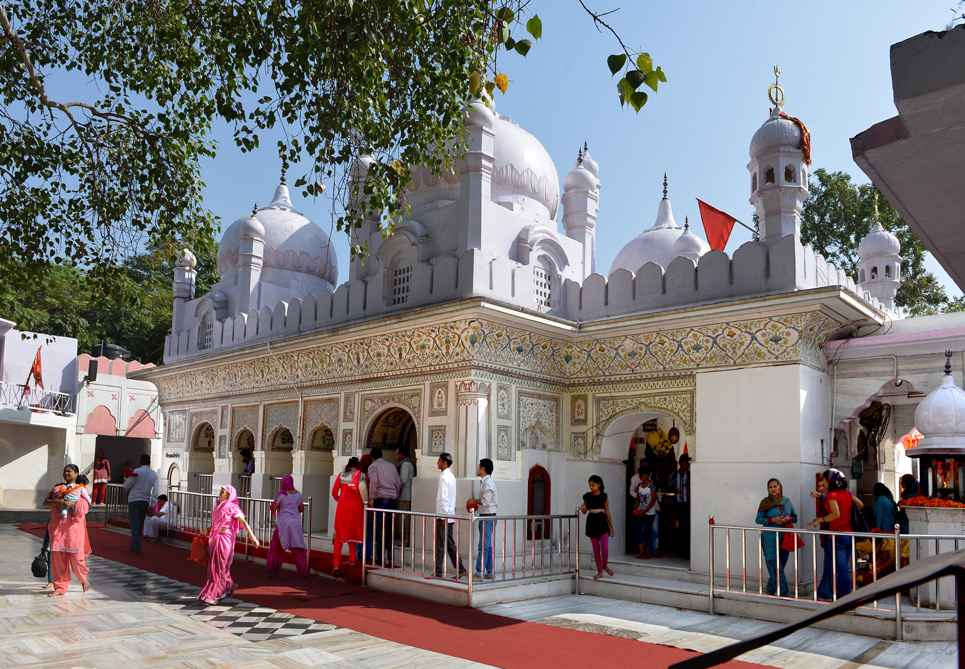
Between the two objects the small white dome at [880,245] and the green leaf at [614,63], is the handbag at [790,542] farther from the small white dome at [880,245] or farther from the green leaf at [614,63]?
the small white dome at [880,245]

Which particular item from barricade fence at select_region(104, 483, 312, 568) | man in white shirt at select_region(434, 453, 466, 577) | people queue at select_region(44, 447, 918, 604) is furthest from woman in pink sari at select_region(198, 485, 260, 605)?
barricade fence at select_region(104, 483, 312, 568)

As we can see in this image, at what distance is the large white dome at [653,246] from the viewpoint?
575 inches

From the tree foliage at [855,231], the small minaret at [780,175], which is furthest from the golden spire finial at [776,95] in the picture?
the tree foliage at [855,231]

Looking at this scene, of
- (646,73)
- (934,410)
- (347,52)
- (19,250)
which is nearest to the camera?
(646,73)

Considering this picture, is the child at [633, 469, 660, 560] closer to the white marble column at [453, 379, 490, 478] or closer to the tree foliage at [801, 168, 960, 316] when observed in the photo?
the white marble column at [453, 379, 490, 478]

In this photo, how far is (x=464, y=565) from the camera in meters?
8.84

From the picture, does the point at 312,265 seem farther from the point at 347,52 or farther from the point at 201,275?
the point at 201,275

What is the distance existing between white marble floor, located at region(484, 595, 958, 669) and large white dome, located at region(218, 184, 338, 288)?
9396 mm

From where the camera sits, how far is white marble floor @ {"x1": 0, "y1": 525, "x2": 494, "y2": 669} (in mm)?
5383

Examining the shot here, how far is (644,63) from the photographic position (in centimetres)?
400

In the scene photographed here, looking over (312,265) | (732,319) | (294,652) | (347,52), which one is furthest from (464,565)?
(312,265)

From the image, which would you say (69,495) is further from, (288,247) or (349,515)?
(288,247)

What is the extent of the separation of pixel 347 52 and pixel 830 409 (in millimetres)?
6571

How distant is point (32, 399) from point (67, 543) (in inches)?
564
